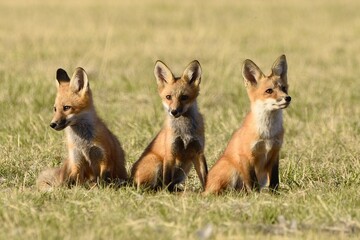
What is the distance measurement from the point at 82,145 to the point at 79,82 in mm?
712

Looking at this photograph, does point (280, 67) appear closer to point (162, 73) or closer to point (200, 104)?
point (162, 73)

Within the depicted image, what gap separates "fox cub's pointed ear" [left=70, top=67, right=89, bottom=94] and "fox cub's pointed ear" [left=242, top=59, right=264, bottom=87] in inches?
62.9

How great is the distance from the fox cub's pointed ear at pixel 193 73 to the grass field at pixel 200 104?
1063mm

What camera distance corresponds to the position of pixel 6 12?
26.5 m

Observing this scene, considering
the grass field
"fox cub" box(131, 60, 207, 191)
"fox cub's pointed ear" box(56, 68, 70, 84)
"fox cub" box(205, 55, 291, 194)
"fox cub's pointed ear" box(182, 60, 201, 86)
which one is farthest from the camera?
"fox cub's pointed ear" box(56, 68, 70, 84)

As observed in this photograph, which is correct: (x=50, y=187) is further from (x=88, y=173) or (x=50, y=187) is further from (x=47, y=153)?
(x=47, y=153)

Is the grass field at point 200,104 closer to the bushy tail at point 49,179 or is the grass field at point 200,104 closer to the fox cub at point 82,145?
the bushy tail at point 49,179

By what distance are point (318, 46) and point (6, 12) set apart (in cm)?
1066

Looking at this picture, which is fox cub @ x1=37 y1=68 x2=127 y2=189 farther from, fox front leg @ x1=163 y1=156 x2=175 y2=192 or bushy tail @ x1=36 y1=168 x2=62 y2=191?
fox front leg @ x1=163 y1=156 x2=175 y2=192

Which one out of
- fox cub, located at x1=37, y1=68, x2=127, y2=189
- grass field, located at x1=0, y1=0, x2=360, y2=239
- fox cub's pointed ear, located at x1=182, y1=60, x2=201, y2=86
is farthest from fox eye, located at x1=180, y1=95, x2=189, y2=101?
grass field, located at x1=0, y1=0, x2=360, y2=239

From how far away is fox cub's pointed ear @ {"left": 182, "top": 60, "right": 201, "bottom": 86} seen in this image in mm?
8836

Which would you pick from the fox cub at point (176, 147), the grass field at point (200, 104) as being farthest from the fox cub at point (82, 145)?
the grass field at point (200, 104)

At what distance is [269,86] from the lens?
27.3 feet

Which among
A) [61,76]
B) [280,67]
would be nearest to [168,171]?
[280,67]
